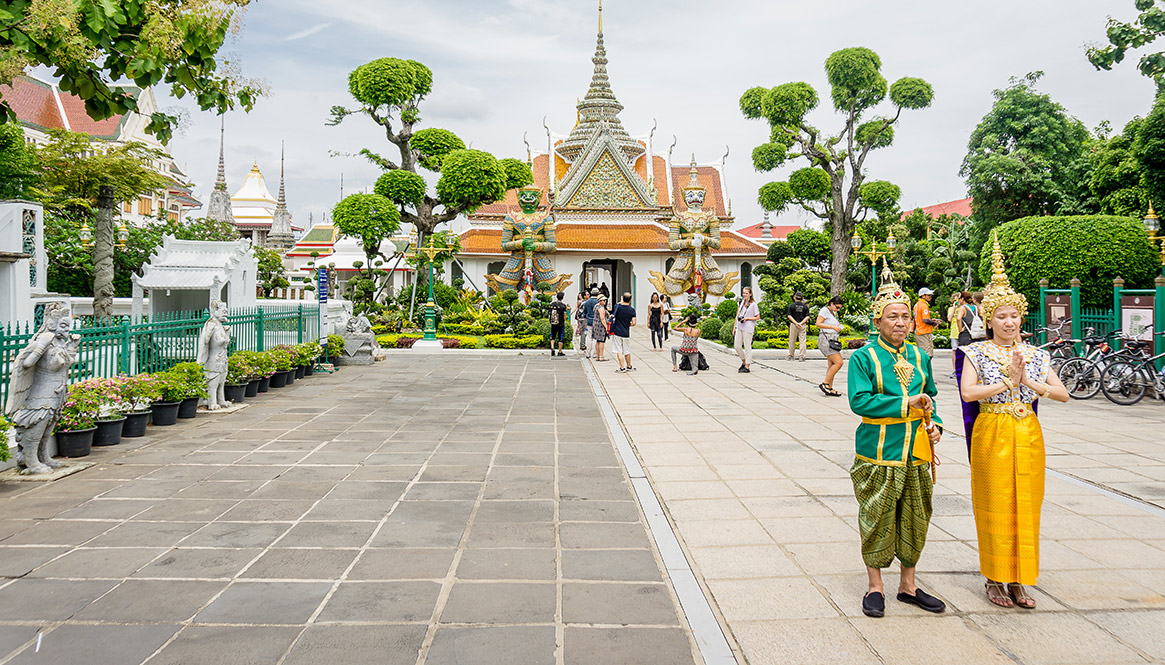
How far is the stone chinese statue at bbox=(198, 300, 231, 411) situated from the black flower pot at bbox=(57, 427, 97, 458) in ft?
7.99

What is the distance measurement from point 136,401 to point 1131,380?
39.9 ft

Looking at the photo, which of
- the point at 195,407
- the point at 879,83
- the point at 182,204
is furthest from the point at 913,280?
the point at 182,204

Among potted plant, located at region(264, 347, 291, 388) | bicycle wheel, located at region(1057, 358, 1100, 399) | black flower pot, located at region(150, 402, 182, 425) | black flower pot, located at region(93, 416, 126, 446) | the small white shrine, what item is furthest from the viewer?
the small white shrine

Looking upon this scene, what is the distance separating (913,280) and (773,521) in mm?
27236

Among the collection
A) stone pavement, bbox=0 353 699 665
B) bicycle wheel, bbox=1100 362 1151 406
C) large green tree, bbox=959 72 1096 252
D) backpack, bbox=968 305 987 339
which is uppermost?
large green tree, bbox=959 72 1096 252

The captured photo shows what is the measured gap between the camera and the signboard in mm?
11117

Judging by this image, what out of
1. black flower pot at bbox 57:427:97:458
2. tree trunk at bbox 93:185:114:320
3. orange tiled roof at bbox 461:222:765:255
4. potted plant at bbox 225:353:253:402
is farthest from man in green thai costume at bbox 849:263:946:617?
orange tiled roof at bbox 461:222:765:255

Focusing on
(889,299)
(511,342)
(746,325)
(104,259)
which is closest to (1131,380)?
(746,325)

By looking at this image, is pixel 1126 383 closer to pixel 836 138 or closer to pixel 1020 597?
pixel 1020 597

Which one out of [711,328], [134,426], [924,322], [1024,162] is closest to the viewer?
[134,426]

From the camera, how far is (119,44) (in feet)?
14.3

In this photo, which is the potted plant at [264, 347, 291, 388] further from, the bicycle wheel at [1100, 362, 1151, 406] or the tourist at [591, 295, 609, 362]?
the bicycle wheel at [1100, 362, 1151, 406]

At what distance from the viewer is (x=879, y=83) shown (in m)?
25.7

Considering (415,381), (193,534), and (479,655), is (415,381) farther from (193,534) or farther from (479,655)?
(479,655)
